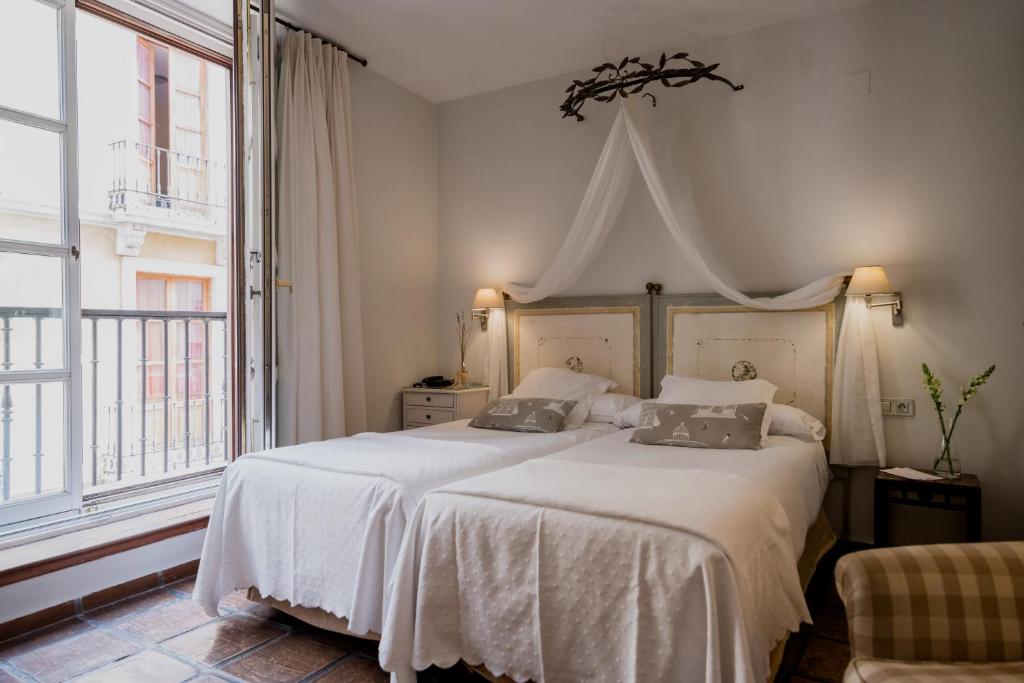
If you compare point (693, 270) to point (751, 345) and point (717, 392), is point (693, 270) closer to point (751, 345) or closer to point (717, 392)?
point (751, 345)

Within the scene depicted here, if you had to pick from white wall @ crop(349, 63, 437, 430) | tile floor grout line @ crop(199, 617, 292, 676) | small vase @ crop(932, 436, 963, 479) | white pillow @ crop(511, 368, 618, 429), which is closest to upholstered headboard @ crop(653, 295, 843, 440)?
white pillow @ crop(511, 368, 618, 429)

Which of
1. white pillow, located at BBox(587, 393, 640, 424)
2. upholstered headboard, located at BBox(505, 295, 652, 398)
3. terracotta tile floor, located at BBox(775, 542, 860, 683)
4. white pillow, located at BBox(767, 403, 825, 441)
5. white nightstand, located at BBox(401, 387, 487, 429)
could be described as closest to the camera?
terracotta tile floor, located at BBox(775, 542, 860, 683)

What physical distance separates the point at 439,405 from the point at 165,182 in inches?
139

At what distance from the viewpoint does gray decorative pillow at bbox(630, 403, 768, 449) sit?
2.75 m

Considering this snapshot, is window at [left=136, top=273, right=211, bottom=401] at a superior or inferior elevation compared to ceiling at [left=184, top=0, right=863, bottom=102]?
inferior

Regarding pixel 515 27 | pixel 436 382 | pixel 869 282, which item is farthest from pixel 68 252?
pixel 869 282

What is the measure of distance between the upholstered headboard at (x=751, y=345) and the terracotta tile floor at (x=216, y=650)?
1087 millimetres

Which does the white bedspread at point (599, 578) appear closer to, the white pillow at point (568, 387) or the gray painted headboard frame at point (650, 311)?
the white pillow at point (568, 387)

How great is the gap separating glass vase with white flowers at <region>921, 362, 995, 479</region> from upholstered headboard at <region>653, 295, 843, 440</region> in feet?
1.46

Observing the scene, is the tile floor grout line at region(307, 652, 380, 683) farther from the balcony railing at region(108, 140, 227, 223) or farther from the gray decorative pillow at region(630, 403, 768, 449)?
the balcony railing at region(108, 140, 227, 223)

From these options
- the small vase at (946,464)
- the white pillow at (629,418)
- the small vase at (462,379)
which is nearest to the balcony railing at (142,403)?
the small vase at (462,379)

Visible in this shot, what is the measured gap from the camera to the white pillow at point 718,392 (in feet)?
10.0

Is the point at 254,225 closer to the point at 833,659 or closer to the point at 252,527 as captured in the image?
the point at 252,527

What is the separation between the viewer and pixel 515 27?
11.6 ft
